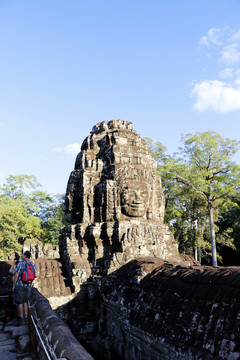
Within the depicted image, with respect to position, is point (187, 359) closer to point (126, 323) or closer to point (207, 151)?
point (126, 323)

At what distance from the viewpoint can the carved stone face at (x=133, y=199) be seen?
962cm

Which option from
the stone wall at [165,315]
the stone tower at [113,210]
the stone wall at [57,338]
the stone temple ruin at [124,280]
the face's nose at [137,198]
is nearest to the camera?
the stone wall at [57,338]

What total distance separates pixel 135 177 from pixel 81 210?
2530 millimetres

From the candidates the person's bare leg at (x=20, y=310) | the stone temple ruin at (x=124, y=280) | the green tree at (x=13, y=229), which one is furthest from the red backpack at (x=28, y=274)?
the green tree at (x=13, y=229)

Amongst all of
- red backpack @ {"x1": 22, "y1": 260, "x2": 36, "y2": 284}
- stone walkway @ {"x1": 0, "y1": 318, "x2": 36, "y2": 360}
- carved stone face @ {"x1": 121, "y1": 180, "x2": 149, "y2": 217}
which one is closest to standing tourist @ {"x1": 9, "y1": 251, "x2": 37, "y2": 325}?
red backpack @ {"x1": 22, "y1": 260, "x2": 36, "y2": 284}

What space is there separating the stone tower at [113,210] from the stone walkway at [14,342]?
11.3 feet

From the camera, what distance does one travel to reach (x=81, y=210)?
10.4 metres

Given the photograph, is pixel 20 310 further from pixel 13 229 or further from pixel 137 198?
pixel 13 229

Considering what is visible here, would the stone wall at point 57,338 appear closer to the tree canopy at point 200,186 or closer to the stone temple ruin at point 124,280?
the stone temple ruin at point 124,280

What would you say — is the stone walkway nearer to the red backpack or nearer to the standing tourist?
the standing tourist

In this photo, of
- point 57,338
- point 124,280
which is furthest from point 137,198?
point 57,338

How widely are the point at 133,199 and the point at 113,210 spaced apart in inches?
33.6

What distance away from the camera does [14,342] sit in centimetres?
447

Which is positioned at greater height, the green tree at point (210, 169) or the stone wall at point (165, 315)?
the green tree at point (210, 169)
